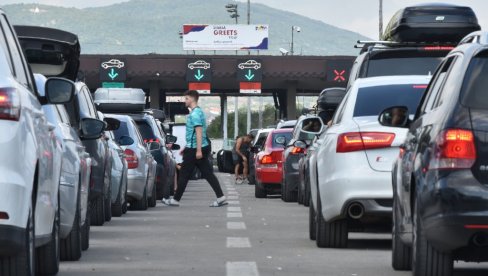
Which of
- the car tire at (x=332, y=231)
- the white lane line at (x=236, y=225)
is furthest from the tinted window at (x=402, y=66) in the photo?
the car tire at (x=332, y=231)

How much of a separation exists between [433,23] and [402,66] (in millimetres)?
2805

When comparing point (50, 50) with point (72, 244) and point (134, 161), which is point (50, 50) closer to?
point (72, 244)

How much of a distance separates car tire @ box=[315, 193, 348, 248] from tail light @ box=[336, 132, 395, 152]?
0.79 m

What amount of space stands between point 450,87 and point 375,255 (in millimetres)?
4154

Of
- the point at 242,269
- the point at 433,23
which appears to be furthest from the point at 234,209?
the point at 242,269

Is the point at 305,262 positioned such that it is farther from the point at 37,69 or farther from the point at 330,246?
the point at 37,69

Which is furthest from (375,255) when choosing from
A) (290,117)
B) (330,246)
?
(290,117)

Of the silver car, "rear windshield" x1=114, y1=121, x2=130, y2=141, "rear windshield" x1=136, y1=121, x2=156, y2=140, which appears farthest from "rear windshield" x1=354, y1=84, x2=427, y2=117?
"rear windshield" x1=136, y1=121, x2=156, y2=140

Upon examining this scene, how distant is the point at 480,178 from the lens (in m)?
9.19

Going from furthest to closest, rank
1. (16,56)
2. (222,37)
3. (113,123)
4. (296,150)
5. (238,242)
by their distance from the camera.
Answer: (222,37) → (296,150) → (113,123) → (238,242) → (16,56)

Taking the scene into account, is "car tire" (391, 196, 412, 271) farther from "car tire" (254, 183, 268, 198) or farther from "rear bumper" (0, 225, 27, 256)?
"car tire" (254, 183, 268, 198)

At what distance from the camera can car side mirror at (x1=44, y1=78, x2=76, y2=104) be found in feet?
33.9

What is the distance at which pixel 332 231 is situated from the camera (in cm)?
1437

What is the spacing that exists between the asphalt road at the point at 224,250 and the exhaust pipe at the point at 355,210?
1.05 ft
